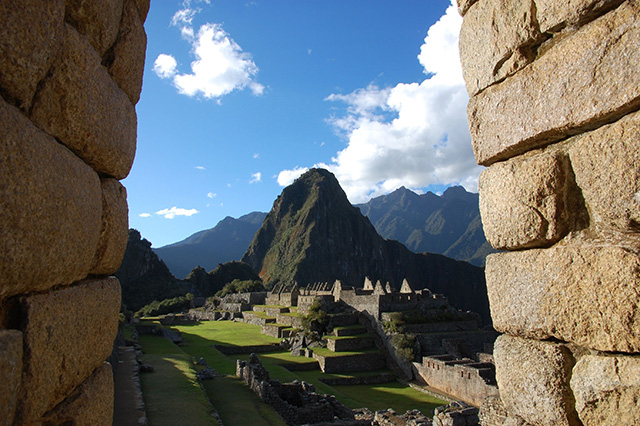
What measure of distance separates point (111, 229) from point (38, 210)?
81 cm

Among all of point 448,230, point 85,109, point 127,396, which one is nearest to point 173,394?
point 127,396

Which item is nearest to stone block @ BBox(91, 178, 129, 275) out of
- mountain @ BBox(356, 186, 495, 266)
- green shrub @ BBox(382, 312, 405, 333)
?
green shrub @ BBox(382, 312, 405, 333)

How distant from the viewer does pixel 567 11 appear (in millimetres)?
2066

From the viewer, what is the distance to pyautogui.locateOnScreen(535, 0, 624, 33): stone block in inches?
76.7

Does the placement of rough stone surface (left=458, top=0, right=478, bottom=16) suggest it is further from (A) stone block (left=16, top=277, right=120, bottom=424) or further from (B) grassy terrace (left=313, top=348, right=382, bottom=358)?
(B) grassy terrace (left=313, top=348, right=382, bottom=358)

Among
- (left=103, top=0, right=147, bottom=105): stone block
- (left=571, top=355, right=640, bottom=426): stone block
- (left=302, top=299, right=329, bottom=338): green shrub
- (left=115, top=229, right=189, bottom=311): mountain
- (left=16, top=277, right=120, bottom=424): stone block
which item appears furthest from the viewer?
(left=115, top=229, right=189, bottom=311): mountain

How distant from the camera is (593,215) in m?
1.99

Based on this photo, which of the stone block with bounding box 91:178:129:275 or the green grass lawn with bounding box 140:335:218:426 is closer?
the stone block with bounding box 91:178:129:275

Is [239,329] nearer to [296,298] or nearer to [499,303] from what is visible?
[296,298]

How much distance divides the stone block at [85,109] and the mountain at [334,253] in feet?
374

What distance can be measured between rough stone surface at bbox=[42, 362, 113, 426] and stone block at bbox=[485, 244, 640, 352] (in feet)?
6.97

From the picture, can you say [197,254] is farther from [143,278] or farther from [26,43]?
[26,43]

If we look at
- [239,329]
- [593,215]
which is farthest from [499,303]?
[239,329]

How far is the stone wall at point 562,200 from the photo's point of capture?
1782mm
